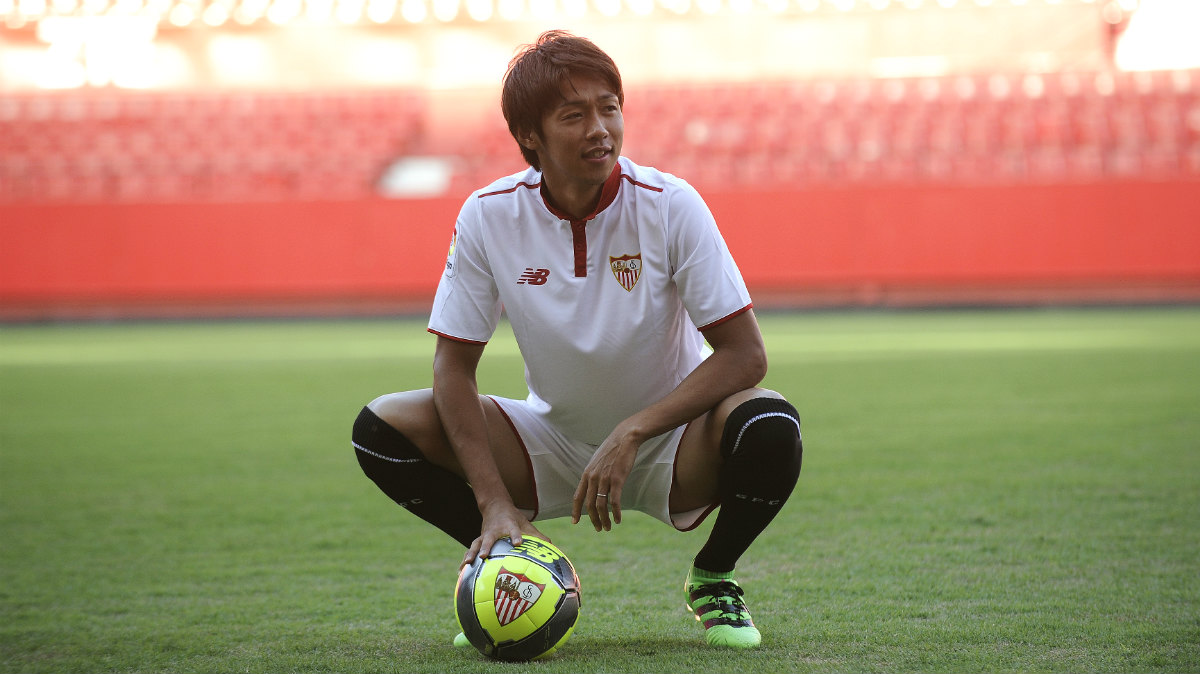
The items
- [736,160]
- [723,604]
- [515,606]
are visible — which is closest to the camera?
[515,606]

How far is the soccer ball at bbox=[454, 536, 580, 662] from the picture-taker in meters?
2.19

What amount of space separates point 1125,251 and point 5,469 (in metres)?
11.9

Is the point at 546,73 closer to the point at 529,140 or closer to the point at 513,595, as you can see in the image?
the point at 529,140

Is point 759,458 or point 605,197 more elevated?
point 605,197

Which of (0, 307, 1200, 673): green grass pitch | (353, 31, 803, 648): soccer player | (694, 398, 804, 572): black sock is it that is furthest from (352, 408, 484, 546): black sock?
(694, 398, 804, 572): black sock

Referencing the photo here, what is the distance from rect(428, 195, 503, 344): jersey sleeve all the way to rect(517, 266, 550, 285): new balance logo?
0.32 feet

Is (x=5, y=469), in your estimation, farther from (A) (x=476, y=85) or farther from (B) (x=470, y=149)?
(A) (x=476, y=85)

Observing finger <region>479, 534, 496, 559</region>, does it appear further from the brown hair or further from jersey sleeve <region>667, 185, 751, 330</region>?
the brown hair

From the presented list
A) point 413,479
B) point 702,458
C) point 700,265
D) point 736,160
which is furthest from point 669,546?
point 736,160

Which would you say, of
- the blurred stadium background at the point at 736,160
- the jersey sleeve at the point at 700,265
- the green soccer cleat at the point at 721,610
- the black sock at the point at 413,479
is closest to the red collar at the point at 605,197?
the jersey sleeve at the point at 700,265

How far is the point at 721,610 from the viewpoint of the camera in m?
2.39

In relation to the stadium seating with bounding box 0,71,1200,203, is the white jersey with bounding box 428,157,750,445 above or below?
above

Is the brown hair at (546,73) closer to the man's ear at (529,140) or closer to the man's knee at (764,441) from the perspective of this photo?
the man's ear at (529,140)

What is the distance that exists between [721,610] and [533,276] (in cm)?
78
